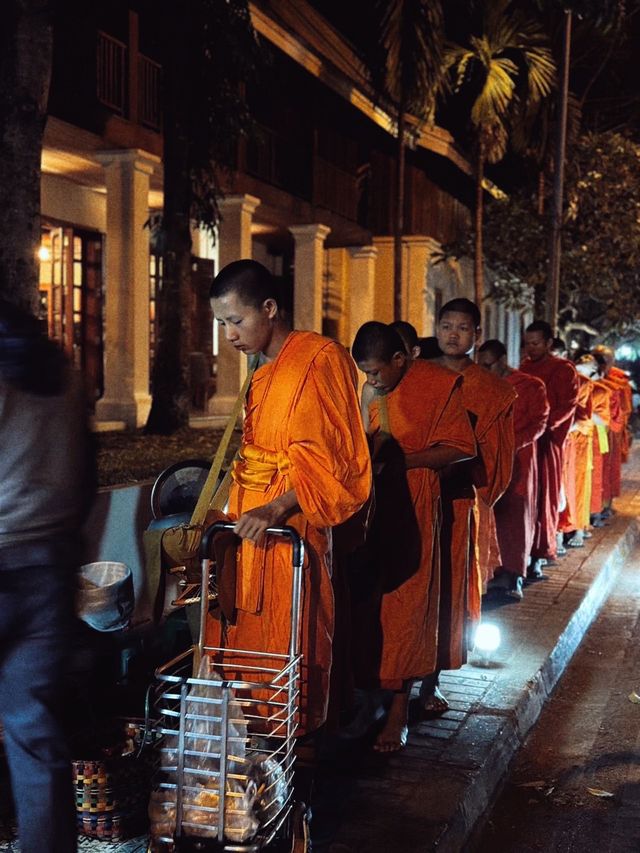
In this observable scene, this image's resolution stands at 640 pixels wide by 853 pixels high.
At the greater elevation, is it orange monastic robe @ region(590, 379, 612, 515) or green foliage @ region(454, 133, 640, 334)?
green foliage @ region(454, 133, 640, 334)

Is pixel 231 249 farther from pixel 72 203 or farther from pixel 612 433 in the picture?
pixel 612 433

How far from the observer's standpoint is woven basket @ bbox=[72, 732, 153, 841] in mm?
3436

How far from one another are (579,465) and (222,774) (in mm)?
8256

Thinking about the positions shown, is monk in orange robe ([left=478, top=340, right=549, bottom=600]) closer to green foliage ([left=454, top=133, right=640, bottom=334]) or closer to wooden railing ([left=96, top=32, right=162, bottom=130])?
wooden railing ([left=96, top=32, right=162, bottom=130])

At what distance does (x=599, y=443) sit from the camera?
11.5 m

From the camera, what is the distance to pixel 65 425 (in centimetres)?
268

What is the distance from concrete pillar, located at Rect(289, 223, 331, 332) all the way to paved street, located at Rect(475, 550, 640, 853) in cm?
1468

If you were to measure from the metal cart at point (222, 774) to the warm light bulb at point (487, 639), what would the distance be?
2.82 m

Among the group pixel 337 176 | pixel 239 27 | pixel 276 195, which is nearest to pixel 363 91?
pixel 337 176

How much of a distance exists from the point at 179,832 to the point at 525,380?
5.76 metres

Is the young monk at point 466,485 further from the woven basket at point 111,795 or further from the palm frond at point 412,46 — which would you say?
the palm frond at point 412,46

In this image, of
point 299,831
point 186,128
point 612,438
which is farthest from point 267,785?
point 612,438

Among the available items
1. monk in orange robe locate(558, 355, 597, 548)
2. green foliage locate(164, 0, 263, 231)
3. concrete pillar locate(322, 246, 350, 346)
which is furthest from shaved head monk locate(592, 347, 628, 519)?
concrete pillar locate(322, 246, 350, 346)

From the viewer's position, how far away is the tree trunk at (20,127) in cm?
610
